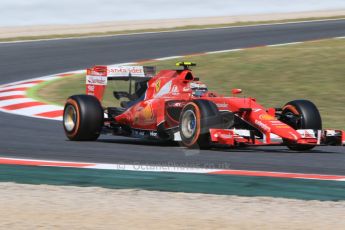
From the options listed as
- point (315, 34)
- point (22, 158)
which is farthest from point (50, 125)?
point (315, 34)

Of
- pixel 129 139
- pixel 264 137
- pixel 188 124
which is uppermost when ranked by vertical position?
pixel 188 124

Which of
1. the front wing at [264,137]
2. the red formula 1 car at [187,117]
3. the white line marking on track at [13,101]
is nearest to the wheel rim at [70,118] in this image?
the red formula 1 car at [187,117]

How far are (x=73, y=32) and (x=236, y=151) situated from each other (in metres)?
18.7

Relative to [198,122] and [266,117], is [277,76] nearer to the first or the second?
[266,117]

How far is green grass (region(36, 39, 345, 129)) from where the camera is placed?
52.7ft

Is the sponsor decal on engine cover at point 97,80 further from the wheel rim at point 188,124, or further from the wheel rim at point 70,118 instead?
the wheel rim at point 188,124

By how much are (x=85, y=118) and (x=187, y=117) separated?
1.57 m

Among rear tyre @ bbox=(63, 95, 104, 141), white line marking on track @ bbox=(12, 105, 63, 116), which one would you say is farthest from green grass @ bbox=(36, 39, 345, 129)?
rear tyre @ bbox=(63, 95, 104, 141)

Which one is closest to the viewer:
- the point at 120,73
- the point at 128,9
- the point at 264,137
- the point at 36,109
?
the point at 264,137

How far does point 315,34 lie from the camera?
2589 centimetres

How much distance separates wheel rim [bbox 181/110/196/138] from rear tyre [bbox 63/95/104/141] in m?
1.41

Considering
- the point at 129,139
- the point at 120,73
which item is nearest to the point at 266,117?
the point at 120,73

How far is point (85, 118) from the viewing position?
1134 cm

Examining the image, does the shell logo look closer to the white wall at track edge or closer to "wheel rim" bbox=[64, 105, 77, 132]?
"wheel rim" bbox=[64, 105, 77, 132]
